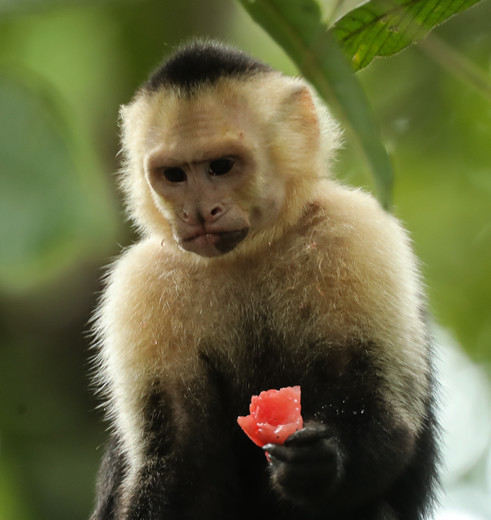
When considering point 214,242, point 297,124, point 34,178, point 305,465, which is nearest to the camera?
point 34,178

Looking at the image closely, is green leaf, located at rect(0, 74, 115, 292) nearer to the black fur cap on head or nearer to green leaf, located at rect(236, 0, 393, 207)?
green leaf, located at rect(236, 0, 393, 207)

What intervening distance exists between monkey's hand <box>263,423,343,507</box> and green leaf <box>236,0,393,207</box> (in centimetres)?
161

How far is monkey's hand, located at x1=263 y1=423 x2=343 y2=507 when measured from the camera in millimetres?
2293

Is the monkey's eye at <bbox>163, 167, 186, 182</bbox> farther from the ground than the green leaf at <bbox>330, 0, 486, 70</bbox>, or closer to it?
closer to it

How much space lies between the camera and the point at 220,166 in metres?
2.84

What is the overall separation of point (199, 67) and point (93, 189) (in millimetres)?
2266

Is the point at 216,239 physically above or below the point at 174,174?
below

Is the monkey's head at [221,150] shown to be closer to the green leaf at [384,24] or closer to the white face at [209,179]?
the white face at [209,179]

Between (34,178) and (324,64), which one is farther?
(324,64)

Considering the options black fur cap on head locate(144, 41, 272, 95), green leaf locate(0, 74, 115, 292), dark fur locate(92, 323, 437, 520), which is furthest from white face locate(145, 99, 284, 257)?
green leaf locate(0, 74, 115, 292)

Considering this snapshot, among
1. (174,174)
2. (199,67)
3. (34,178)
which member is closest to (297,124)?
(199,67)

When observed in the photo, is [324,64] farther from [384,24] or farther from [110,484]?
[110,484]

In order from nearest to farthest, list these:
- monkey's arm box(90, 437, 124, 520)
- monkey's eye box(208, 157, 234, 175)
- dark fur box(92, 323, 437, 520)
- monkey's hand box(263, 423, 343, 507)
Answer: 1. monkey's hand box(263, 423, 343, 507)
2. dark fur box(92, 323, 437, 520)
3. monkey's eye box(208, 157, 234, 175)
4. monkey's arm box(90, 437, 124, 520)

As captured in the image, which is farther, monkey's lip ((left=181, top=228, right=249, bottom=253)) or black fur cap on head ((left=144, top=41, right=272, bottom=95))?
black fur cap on head ((left=144, top=41, right=272, bottom=95))
